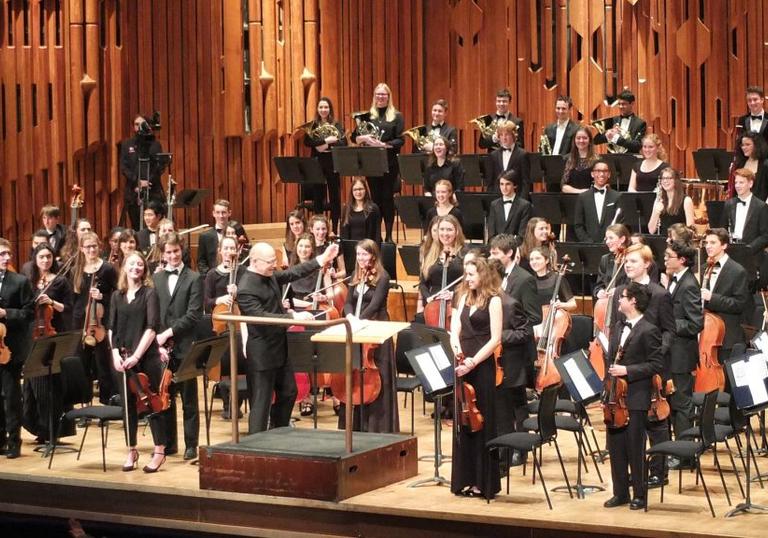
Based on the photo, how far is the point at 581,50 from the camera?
1352 cm

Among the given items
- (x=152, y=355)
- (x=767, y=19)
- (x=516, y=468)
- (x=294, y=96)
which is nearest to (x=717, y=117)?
(x=767, y=19)

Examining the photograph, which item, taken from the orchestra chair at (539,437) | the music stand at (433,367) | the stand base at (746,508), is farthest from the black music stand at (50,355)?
the stand base at (746,508)

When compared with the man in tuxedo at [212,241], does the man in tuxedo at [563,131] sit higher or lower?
higher

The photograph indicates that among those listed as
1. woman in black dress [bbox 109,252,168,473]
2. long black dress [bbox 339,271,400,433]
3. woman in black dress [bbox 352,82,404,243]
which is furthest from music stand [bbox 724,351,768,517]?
woman in black dress [bbox 352,82,404,243]

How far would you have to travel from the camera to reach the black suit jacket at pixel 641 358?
6734mm

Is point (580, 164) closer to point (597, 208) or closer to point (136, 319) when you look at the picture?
point (597, 208)

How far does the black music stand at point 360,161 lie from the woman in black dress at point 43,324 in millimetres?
2596

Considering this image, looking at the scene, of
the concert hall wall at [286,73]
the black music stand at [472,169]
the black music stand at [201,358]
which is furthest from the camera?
the concert hall wall at [286,73]

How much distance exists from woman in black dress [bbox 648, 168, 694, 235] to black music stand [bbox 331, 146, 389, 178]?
2085 millimetres

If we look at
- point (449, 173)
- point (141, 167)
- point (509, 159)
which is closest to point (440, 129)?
point (449, 173)

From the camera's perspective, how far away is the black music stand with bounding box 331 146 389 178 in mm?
10586

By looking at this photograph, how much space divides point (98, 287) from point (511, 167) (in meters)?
3.14

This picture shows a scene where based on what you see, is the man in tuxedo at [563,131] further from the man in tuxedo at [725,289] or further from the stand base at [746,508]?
the stand base at [746,508]

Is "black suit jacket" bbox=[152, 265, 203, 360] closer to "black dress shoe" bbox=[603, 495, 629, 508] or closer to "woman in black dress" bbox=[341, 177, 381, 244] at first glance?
"woman in black dress" bbox=[341, 177, 381, 244]
